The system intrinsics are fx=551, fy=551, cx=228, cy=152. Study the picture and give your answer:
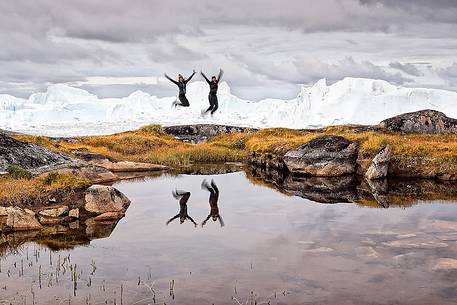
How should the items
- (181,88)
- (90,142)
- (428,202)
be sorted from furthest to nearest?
1. (90,142)
2. (181,88)
3. (428,202)

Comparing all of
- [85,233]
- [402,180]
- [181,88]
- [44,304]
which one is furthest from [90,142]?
[44,304]

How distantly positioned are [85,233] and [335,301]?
866cm

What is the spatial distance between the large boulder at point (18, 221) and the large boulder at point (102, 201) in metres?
2.13

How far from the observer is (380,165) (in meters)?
28.8

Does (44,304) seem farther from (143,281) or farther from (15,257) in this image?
(15,257)

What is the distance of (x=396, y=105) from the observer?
194875 millimetres

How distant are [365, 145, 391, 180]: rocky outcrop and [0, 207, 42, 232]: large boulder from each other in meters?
17.7

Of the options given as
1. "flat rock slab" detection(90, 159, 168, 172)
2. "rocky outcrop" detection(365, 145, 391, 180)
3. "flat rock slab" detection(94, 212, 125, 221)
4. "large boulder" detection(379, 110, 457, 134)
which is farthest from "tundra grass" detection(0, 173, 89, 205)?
"large boulder" detection(379, 110, 457, 134)

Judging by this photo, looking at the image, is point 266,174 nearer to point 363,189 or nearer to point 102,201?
point 363,189

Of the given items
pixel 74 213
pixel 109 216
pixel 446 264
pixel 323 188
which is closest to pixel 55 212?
pixel 74 213

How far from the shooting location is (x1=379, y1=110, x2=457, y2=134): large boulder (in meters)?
43.0

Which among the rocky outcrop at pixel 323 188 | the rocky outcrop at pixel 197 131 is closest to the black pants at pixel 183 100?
the rocky outcrop at pixel 323 188

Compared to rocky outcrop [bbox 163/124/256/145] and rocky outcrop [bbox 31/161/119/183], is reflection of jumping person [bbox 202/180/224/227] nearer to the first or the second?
rocky outcrop [bbox 31/161/119/183]

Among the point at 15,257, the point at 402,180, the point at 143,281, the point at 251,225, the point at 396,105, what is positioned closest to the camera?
the point at 143,281
